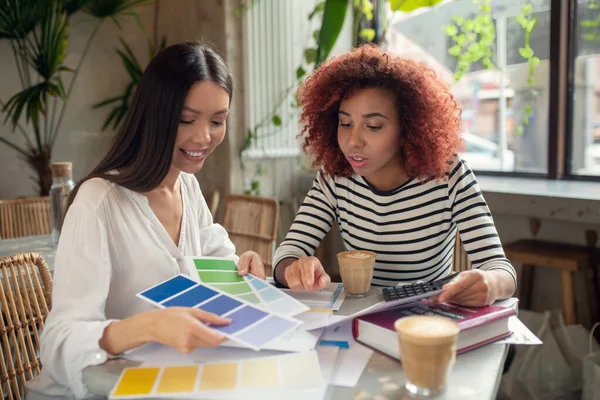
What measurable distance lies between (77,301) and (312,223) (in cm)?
75

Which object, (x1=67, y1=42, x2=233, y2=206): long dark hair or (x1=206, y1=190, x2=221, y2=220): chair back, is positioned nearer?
(x1=67, y1=42, x2=233, y2=206): long dark hair

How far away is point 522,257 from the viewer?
2342 mm

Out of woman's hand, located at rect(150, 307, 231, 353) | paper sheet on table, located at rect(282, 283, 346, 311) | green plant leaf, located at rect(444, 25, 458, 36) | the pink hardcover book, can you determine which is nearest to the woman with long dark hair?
woman's hand, located at rect(150, 307, 231, 353)

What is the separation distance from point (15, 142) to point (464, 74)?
97.3 inches

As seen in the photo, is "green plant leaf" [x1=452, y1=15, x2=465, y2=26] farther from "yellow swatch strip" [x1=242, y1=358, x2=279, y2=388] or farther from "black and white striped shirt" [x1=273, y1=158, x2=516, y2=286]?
"yellow swatch strip" [x1=242, y1=358, x2=279, y2=388]

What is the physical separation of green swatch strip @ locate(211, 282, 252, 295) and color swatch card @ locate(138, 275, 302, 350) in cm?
4

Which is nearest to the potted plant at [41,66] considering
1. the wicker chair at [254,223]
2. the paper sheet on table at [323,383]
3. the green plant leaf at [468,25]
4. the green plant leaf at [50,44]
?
the green plant leaf at [50,44]

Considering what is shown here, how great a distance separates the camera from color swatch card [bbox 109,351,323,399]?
30.9 inches

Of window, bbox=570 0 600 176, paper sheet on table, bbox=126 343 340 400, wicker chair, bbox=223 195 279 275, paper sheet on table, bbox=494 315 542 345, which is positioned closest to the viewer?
paper sheet on table, bbox=126 343 340 400

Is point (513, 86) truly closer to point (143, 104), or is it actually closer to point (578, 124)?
point (578, 124)

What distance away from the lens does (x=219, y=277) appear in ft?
3.62

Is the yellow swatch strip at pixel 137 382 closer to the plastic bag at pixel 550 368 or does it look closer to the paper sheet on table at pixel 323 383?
the paper sheet on table at pixel 323 383

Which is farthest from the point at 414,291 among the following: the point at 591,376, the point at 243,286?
the point at 591,376

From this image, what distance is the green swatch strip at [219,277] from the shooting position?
3.54ft
